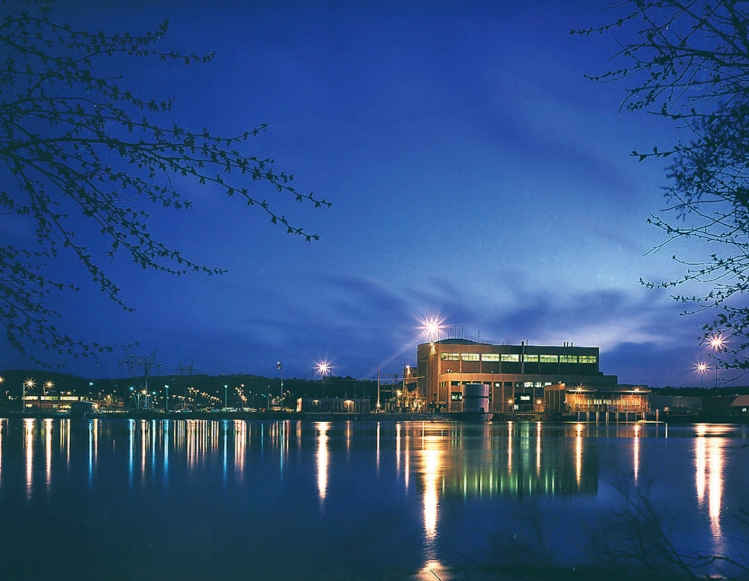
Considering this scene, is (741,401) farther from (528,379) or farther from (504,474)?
(504,474)

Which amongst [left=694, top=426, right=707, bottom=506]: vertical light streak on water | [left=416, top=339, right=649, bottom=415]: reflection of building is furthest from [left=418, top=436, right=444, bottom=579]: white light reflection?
[left=416, top=339, right=649, bottom=415]: reflection of building

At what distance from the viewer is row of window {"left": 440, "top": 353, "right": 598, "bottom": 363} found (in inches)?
6683

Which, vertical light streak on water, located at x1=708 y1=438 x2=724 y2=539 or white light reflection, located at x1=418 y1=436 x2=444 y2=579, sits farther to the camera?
vertical light streak on water, located at x1=708 y1=438 x2=724 y2=539

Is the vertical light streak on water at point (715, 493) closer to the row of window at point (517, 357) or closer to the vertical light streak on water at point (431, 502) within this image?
the vertical light streak on water at point (431, 502)

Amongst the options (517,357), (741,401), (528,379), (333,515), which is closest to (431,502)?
(333,515)

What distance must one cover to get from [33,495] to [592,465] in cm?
1916

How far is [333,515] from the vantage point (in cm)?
1478

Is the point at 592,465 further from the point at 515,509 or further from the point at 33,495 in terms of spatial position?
the point at 33,495

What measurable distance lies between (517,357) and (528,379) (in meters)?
6.64

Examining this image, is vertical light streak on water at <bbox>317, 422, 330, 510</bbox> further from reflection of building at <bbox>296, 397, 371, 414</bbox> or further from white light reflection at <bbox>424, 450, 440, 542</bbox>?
reflection of building at <bbox>296, 397, 371, 414</bbox>

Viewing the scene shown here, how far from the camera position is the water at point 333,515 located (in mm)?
10609

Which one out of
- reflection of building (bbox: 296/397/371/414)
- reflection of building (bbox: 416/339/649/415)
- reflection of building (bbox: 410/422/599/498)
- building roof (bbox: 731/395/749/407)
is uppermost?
reflection of building (bbox: 410/422/599/498)

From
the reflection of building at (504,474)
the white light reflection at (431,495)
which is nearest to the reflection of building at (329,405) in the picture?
the reflection of building at (504,474)

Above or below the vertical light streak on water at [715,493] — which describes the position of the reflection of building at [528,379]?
below
